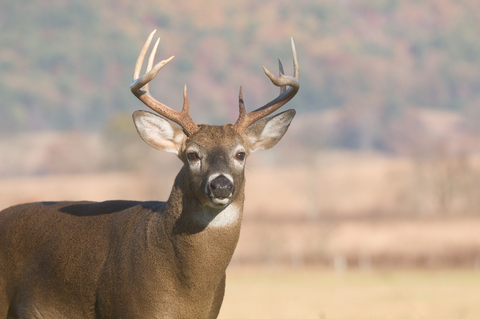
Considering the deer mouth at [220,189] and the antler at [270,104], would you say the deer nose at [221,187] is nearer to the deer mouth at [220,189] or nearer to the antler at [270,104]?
the deer mouth at [220,189]

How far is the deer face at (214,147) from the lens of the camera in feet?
27.3

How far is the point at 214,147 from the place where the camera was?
8.79 meters

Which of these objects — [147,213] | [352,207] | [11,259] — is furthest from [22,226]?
[352,207]

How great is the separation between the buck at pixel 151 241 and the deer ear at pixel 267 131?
0.5 inches

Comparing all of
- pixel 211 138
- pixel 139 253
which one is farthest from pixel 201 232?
pixel 211 138

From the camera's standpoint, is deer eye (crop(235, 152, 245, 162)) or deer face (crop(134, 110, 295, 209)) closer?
deer face (crop(134, 110, 295, 209))

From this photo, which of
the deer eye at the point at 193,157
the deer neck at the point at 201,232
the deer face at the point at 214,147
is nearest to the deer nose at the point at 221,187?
the deer face at the point at 214,147

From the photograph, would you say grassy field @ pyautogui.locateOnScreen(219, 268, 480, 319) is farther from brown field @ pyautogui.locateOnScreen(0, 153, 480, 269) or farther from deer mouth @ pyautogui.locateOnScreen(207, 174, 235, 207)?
deer mouth @ pyautogui.locateOnScreen(207, 174, 235, 207)

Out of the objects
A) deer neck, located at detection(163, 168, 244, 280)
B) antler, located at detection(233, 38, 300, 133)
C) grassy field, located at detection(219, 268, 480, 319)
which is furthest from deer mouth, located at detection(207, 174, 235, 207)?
grassy field, located at detection(219, 268, 480, 319)

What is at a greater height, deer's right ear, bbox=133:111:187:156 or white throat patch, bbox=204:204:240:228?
deer's right ear, bbox=133:111:187:156

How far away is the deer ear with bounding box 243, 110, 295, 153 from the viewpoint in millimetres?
9539

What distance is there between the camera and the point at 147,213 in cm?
920

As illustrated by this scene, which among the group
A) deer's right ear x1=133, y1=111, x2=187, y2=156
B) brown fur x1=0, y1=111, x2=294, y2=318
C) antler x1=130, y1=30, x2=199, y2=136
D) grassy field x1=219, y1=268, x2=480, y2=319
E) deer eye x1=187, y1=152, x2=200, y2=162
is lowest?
grassy field x1=219, y1=268, x2=480, y2=319

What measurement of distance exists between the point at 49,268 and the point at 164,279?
1525 millimetres
